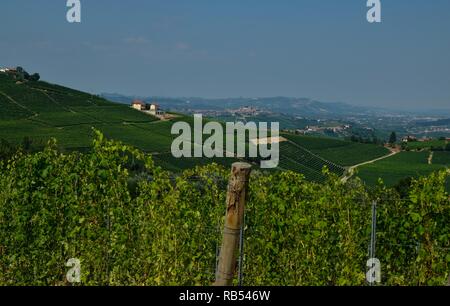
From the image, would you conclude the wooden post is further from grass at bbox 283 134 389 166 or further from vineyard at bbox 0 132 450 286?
grass at bbox 283 134 389 166

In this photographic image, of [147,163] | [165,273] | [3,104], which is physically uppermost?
[3,104]

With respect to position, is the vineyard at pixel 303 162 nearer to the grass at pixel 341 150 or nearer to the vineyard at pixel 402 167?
the grass at pixel 341 150

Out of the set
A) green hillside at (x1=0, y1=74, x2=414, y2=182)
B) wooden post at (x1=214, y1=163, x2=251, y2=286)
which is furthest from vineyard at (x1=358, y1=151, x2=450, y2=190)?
wooden post at (x1=214, y1=163, x2=251, y2=286)

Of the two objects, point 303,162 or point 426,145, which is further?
point 426,145

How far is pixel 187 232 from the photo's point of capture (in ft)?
23.1

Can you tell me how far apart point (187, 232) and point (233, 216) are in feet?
8.31

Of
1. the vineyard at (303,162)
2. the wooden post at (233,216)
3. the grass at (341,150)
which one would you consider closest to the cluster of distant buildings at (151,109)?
the grass at (341,150)

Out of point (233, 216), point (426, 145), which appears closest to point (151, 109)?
point (426, 145)

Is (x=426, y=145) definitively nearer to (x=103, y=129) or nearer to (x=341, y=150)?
(x=341, y=150)

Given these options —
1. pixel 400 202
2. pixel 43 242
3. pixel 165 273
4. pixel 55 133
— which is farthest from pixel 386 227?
pixel 55 133

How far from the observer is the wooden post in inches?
182

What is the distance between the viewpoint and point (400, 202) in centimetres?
710

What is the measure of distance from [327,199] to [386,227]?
0.81 meters

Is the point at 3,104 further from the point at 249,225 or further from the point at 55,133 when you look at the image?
the point at 249,225
